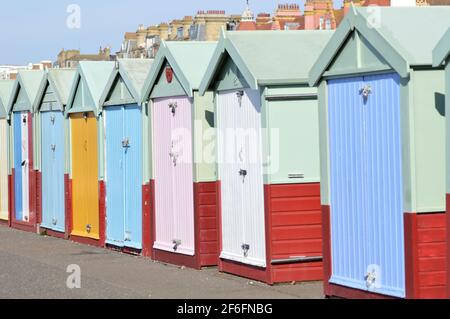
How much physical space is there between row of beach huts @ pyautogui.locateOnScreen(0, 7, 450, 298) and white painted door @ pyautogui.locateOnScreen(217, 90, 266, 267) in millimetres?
26

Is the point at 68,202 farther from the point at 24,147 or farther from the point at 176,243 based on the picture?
the point at 176,243

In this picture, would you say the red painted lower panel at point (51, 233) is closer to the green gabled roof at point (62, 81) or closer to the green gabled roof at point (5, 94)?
the green gabled roof at point (62, 81)

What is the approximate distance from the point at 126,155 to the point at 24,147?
5.89 meters

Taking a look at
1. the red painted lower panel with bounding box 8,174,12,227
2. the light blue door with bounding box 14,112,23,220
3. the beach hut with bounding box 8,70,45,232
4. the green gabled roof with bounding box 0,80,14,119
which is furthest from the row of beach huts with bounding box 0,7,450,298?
the green gabled roof with bounding box 0,80,14,119

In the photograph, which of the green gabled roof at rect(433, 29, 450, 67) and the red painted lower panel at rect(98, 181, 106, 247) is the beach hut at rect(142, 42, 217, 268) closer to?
the red painted lower panel at rect(98, 181, 106, 247)

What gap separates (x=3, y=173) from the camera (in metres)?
23.9

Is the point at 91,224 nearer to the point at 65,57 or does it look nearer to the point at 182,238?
the point at 182,238

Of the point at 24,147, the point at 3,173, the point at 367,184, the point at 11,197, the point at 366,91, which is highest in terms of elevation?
the point at 366,91

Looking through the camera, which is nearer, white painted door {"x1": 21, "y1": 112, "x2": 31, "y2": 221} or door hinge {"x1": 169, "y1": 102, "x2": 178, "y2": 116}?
door hinge {"x1": 169, "y1": 102, "x2": 178, "y2": 116}

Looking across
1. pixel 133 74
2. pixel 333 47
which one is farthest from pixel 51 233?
pixel 333 47

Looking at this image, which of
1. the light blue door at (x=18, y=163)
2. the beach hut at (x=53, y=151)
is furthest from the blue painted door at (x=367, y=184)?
the light blue door at (x=18, y=163)

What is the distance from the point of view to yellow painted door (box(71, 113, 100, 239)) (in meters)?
18.4

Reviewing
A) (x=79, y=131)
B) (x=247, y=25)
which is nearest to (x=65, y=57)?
(x=247, y=25)

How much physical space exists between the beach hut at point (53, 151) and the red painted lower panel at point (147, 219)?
393 centimetres
